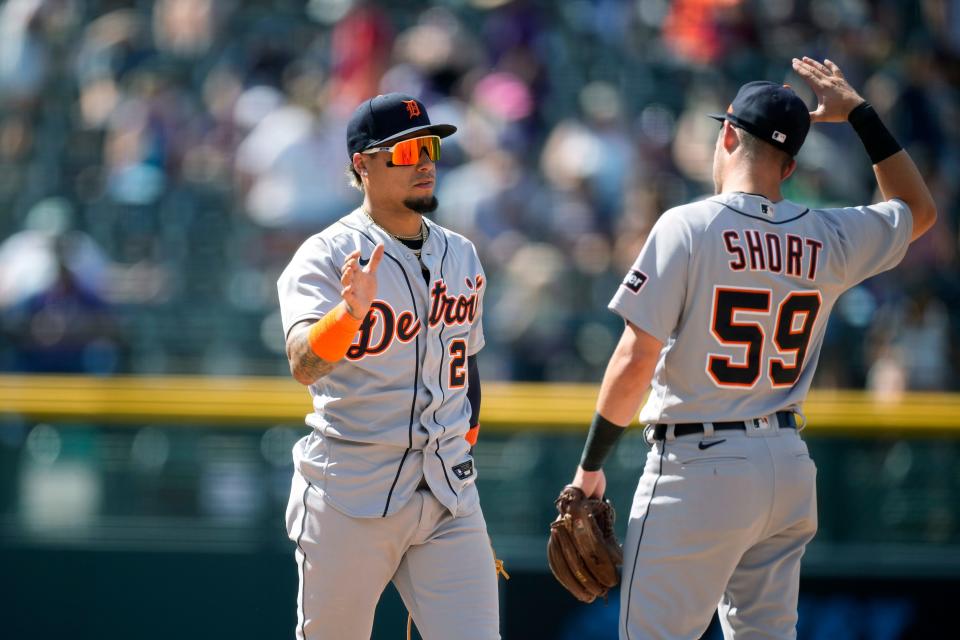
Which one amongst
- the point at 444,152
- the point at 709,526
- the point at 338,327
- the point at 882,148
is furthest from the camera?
the point at 444,152

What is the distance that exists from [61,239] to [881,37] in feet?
19.0

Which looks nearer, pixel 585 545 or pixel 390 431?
pixel 390 431

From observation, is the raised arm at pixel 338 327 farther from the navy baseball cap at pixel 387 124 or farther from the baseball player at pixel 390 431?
the navy baseball cap at pixel 387 124

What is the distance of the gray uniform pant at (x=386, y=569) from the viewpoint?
3.61 m

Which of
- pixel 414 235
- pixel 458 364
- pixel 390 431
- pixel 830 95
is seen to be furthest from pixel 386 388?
pixel 830 95

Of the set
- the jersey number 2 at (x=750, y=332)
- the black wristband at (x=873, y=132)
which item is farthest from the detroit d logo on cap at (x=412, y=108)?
the black wristband at (x=873, y=132)

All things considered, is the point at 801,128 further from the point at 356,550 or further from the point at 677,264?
the point at 356,550

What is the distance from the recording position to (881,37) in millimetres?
9242

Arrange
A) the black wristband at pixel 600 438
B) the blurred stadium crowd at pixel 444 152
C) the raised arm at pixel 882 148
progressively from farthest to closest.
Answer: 1. the blurred stadium crowd at pixel 444 152
2. the raised arm at pixel 882 148
3. the black wristband at pixel 600 438

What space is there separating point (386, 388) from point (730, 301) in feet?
3.22

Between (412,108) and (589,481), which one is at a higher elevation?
(412,108)

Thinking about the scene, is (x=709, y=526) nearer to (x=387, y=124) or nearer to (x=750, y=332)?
(x=750, y=332)

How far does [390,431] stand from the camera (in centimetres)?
361

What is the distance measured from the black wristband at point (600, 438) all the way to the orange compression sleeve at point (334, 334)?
778mm
